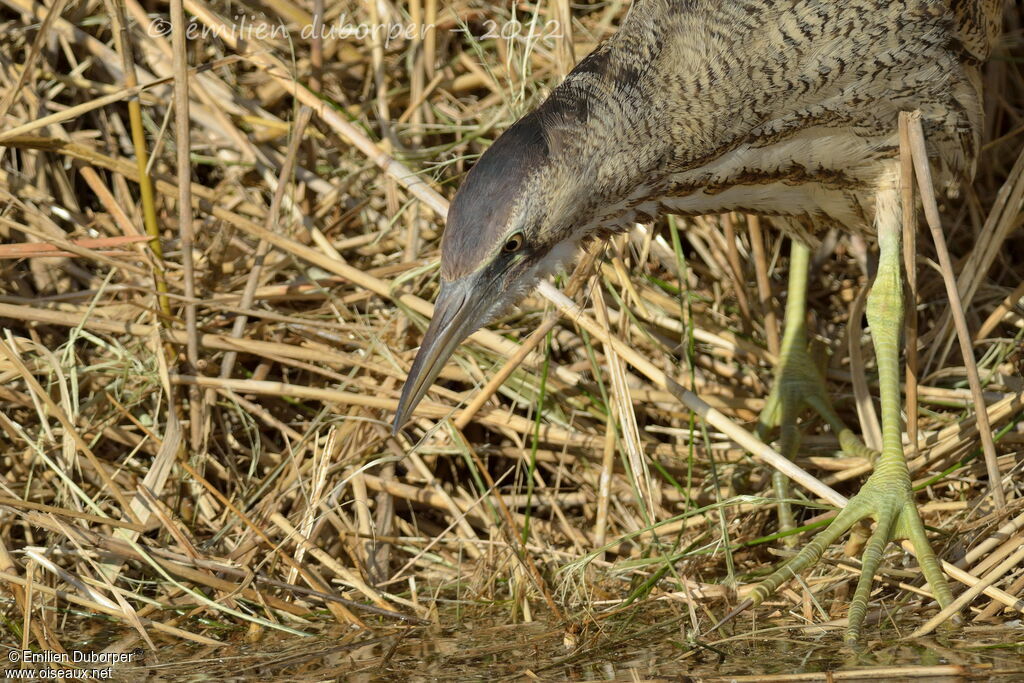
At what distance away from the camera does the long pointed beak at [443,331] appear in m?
2.19

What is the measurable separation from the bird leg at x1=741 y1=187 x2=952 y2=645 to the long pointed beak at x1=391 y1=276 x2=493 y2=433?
698 millimetres

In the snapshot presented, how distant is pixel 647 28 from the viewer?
94.4 inches

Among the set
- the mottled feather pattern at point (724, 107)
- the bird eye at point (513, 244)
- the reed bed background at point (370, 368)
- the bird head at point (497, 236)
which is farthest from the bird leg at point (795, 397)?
the bird eye at point (513, 244)

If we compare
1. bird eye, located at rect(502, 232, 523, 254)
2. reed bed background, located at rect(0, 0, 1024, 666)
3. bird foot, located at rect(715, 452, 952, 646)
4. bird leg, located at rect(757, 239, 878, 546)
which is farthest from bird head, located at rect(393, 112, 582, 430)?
bird leg, located at rect(757, 239, 878, 546)

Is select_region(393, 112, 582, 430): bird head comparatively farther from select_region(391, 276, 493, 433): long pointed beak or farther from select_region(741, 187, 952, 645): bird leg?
select_region(741, 187, 952, 645): bird leg

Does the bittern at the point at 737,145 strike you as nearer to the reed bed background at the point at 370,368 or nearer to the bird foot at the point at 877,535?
the bird foot at the point at 877,535

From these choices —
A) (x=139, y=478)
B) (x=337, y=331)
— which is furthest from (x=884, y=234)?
(x=139, y=478)

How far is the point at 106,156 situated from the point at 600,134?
158cm

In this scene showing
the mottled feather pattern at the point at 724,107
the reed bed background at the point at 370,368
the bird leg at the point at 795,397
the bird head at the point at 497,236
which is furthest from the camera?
the bird leg at the point at 795,397

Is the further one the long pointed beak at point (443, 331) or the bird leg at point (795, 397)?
the bird leg at point (795, 397)

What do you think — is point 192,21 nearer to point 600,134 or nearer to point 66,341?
point 66,341

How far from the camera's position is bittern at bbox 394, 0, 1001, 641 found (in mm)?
2184

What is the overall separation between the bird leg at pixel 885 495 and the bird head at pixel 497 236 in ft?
2.32

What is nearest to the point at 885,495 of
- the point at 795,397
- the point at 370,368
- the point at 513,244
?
the point at 795,397
